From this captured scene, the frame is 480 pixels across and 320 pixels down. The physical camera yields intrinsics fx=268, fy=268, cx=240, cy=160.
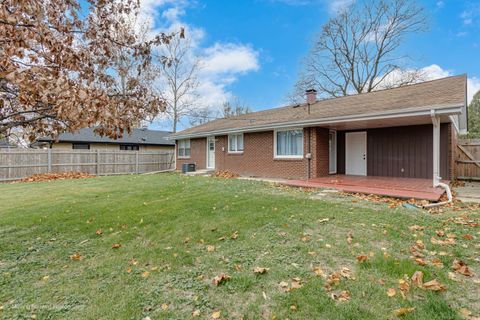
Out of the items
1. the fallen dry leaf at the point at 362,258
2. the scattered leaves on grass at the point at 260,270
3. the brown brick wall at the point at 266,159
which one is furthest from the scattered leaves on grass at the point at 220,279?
the brown brick wall at the point at 266,159

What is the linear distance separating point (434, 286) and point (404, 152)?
31.9ft

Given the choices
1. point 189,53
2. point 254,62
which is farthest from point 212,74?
point 254,62

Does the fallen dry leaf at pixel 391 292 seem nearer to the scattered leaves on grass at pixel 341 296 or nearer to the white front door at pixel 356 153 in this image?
the scattered leaves on grass at pixel 341 296

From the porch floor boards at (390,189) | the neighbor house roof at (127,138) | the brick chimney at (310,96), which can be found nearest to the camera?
the porch floor boards at (390,189)

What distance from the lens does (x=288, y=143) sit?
12172 mm

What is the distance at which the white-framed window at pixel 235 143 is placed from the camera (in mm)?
14562

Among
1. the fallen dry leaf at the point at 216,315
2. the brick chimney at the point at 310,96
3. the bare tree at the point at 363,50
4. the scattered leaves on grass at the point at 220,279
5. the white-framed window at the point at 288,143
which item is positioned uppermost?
the bare tree at the point at 363,50

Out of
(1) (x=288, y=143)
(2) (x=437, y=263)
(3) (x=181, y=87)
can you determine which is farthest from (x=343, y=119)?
(3) (x=181, y=87)

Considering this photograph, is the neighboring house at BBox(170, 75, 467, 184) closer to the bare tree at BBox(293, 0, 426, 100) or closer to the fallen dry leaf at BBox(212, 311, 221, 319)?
the fallen dry leaf at BBox(212, 311, 221, 319)

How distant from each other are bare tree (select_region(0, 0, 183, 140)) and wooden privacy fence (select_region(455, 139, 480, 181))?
43.3 ft

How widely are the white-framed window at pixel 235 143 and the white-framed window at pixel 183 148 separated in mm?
4611

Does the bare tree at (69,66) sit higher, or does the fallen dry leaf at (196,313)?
the bare tree at (69,66)

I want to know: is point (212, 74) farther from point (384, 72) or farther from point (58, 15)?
point (58, 15)

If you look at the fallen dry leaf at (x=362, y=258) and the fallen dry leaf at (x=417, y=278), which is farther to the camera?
the fallen dry leaf at (x=362, y=258)
